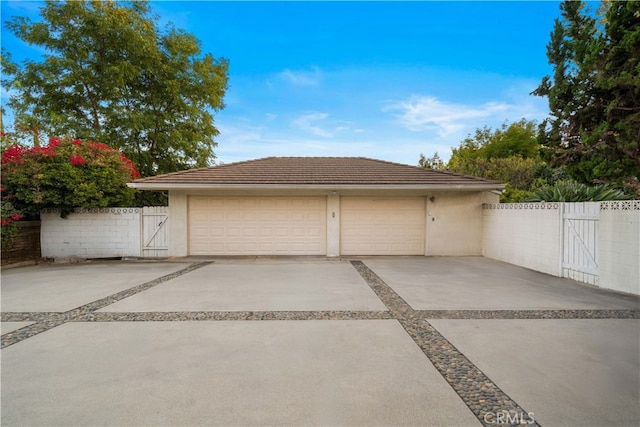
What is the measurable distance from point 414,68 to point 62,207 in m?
14.0

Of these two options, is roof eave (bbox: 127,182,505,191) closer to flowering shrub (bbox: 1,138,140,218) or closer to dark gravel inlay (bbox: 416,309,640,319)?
flowering shrub (bbox: 1,138,140,218)

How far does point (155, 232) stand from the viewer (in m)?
9.88

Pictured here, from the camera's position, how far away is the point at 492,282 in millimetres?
6457

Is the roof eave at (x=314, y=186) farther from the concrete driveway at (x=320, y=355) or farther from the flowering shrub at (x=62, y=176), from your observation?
the concrete driveway at (x=320, y=355)

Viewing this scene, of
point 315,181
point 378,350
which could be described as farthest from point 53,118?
point 378,350

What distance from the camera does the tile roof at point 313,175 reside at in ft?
31.6

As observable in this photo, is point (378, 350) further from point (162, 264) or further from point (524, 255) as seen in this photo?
point (162, 264)

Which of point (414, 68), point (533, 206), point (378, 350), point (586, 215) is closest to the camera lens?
point (378, 350)

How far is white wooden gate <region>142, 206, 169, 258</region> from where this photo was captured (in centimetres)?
984

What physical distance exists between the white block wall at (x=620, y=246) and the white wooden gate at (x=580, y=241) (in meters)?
0.18

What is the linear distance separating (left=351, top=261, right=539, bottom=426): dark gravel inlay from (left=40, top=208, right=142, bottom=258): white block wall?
895cm

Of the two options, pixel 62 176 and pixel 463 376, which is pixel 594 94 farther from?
pixel 62 176

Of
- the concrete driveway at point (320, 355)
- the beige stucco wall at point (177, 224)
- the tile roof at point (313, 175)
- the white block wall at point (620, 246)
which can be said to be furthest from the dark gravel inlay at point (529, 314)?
the beige stucco wall at point (177, 224)

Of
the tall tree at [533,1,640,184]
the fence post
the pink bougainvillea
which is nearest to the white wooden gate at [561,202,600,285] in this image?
the fence post
